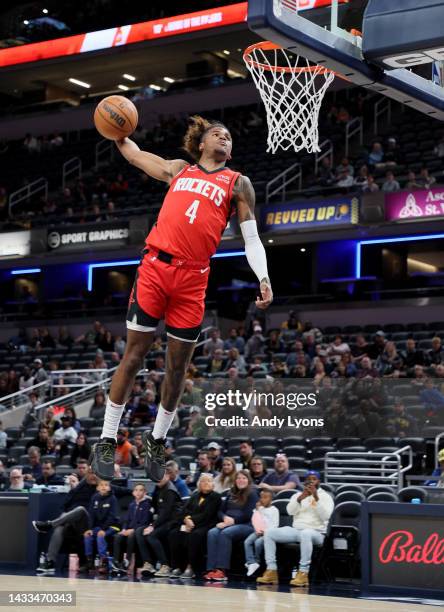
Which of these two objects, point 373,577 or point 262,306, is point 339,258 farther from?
point 262,306

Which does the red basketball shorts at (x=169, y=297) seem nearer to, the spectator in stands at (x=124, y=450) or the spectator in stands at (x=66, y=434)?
the spectator in stands at (x=124, y=450)

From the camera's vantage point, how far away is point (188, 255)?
20.0 feet

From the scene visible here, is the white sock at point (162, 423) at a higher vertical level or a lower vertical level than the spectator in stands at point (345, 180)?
lower

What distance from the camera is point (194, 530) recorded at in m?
13.0

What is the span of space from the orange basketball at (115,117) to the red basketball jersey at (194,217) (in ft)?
1.78

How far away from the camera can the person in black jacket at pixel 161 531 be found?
13242 mm

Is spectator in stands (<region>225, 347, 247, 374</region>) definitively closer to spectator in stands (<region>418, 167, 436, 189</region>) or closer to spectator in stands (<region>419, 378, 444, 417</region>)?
spectator in stands (<region>419, 378, 444, 417</region>)

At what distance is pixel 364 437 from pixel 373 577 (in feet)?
10.5

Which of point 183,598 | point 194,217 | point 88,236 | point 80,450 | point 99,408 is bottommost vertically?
point 183,598

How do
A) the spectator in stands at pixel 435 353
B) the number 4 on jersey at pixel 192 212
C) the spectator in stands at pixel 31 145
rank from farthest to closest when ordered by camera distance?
the spectator in stands at pixel 31 145
the spectator in stands at pixel 435 353
the number 4 on jersey at pixel 192 212

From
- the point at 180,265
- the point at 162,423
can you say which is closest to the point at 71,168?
the point at 162,423

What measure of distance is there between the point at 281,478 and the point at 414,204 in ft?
33.0

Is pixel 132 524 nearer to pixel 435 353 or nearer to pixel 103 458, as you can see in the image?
pixel 435 353

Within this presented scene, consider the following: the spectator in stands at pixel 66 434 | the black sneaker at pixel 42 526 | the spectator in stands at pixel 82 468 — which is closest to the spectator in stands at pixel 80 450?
the spectator in stands at pixel 66 434
